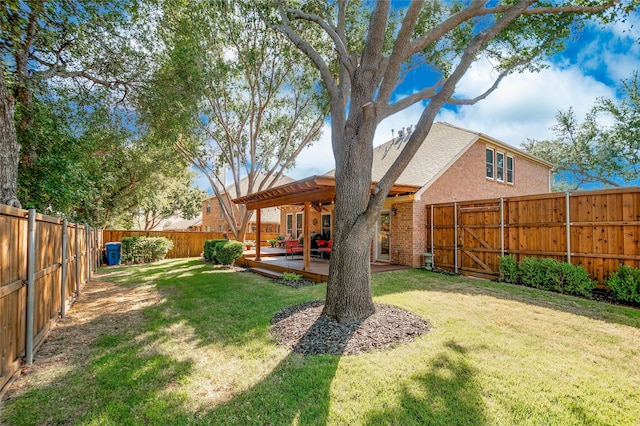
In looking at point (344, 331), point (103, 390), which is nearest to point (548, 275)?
point (344, 331)

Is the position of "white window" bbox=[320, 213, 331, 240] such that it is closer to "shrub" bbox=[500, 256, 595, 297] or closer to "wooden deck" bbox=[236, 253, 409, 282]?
"wooden deck" bbox=[236, 253, 409, 282]

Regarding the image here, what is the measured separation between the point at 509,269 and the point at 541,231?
1424 mm

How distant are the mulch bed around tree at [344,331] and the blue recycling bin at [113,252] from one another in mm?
13129

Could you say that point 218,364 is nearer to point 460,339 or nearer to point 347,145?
point 460,339

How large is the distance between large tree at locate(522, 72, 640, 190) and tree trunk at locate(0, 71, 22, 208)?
27.1 m

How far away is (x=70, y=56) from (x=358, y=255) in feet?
32.2

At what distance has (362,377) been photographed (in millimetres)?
3273

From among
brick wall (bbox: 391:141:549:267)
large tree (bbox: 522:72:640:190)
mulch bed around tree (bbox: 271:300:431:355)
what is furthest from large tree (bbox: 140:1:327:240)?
large tree (bbox: 522:72:640:190)

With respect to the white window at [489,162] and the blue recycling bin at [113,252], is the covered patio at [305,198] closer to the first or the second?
the white window at [489,162]

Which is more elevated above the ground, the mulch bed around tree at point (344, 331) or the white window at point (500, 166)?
the white window at point (500, 166)

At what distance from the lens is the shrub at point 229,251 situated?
1275cm

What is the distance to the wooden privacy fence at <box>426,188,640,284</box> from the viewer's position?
22.4 feet

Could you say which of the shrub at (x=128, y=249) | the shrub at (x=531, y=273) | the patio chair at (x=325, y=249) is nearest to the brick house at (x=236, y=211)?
the shrub at (x=128, y=249)

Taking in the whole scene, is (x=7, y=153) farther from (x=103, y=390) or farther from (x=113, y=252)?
(x=113, y=252)
